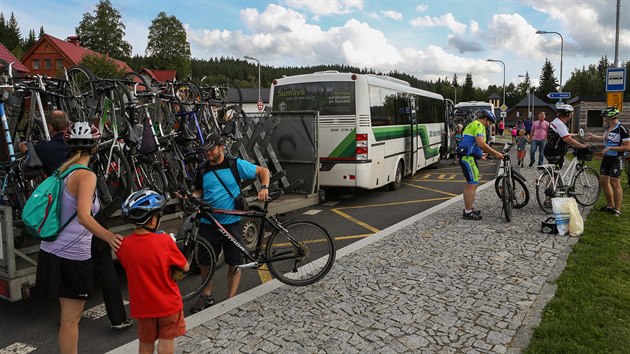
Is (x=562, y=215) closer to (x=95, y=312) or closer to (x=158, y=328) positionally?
(x=158, y=328)

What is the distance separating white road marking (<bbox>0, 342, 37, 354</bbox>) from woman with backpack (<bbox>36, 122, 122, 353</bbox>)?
3.23 ft

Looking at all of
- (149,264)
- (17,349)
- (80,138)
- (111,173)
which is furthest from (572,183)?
(17,349)

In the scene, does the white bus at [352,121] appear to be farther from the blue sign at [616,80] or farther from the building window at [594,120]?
the building window at [594,120]

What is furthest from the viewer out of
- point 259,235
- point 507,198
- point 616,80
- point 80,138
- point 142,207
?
A: point 616,80

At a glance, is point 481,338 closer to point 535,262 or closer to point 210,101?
point 535,262

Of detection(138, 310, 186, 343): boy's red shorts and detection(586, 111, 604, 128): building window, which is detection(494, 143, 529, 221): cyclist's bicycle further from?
detection(586, 111, 604, 128): building window

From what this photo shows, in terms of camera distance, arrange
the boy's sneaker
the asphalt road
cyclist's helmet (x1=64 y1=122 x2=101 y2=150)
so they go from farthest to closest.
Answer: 1. the boy's sneaker
2. the asphalt road
3. cyclist's helmet (x1=64 y1=122 x2=101 y2=150)

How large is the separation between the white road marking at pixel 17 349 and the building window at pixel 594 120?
3183cm

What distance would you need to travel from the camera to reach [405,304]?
4.46 m

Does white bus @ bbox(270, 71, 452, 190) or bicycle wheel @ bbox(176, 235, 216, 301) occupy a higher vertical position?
white bus @ bbox(270, 71, 452, 190)

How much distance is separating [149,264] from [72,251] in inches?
26.3

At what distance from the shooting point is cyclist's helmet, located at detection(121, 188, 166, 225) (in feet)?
9.39

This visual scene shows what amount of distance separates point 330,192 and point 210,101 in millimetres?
4826

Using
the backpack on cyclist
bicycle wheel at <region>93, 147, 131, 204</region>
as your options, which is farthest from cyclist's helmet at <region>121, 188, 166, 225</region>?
bicycle wheel at <region>93, 147, 131, 204</region>
